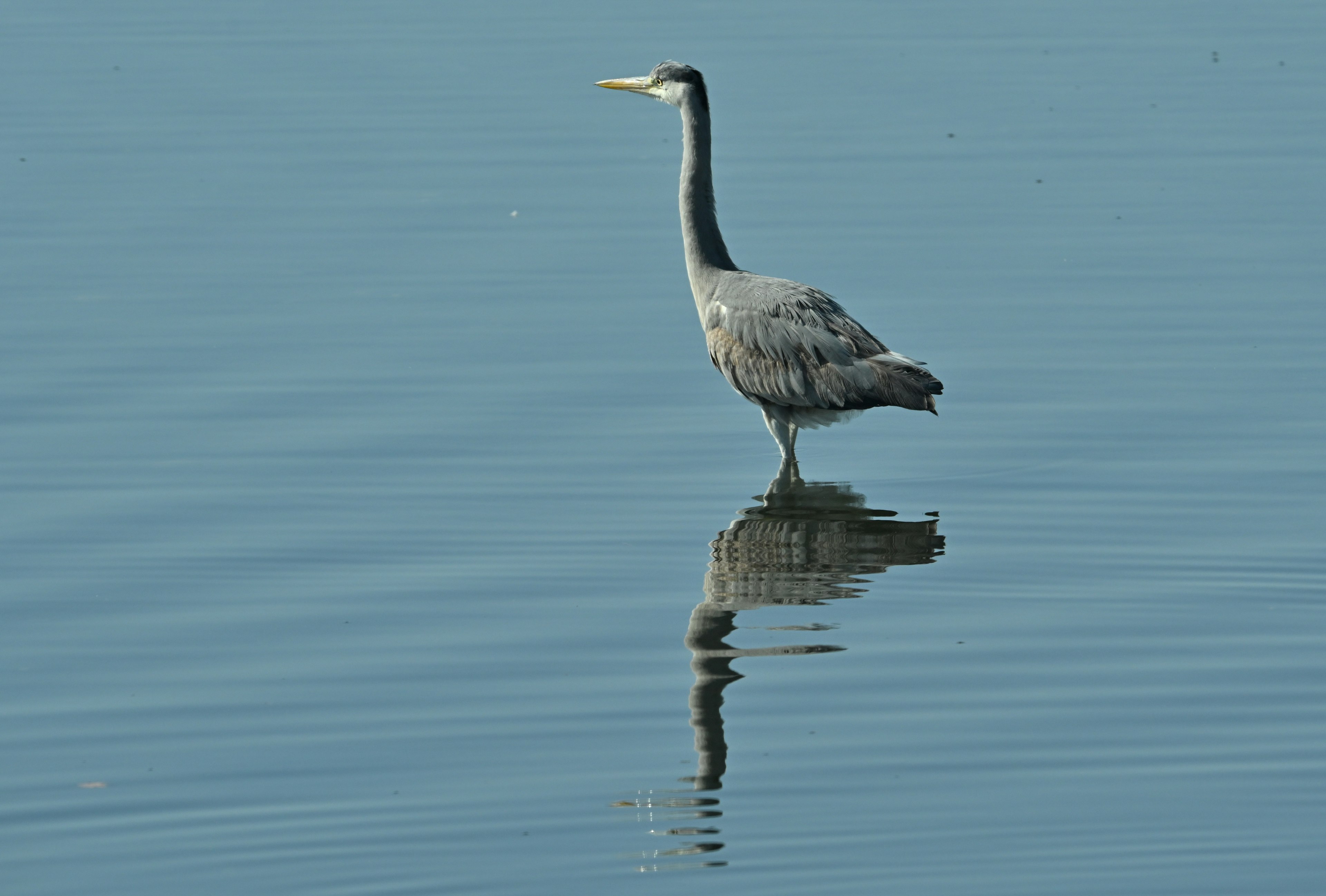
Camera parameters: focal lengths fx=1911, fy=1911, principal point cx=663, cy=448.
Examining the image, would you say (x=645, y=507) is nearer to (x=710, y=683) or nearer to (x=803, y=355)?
A: (x=803, y=355)

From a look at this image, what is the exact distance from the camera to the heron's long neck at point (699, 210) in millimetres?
11281

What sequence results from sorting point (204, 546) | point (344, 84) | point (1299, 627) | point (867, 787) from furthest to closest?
1. point (344, 84)
2. point (204, 546)
3. point (1299, 627)
4. point (867, 787)

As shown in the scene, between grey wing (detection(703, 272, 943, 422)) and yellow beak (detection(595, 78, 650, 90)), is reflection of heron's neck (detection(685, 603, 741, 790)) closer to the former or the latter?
grey wing (detection(703, 272, 943, 422))

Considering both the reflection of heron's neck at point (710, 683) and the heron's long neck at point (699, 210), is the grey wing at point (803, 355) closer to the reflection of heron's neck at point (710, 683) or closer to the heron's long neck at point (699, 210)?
the heron's long neck at point (699, 210)

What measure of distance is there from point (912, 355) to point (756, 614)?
14.0 feet

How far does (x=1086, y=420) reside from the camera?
35.6 feet

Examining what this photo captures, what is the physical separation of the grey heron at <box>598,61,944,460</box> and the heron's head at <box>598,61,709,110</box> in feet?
0.81

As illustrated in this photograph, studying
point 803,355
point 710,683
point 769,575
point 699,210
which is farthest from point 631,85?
point 710,683

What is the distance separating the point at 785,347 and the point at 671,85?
7.51ft

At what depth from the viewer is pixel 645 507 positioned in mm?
9609

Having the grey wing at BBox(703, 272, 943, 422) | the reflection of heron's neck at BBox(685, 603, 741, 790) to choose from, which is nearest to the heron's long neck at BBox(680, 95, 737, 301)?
the grey wing at BBox(703, 272, 943, 422)

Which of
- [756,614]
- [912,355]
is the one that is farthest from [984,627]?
[912,355]

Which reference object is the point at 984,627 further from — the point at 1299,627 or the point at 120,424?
the point at 120,424

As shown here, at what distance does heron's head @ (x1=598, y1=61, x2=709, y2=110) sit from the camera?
38.1ft
